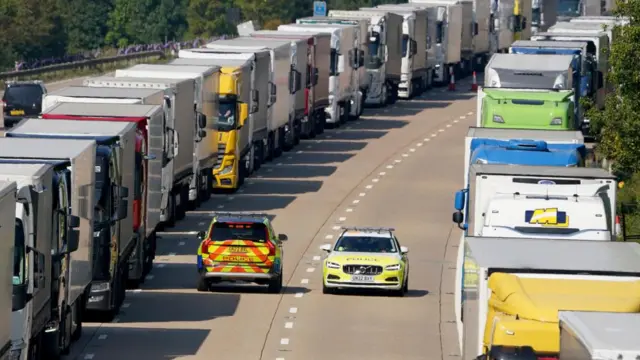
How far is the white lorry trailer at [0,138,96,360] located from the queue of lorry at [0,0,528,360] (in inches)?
1.1

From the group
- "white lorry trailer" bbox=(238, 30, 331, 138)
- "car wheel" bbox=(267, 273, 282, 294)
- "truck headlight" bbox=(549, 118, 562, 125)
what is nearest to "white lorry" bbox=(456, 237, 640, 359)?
"car wheel" bbox=(267, 273, 282, 294)

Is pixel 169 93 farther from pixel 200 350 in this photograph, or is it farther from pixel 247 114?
pixel 200 350

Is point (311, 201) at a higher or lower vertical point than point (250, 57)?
lower

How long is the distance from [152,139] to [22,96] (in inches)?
1093

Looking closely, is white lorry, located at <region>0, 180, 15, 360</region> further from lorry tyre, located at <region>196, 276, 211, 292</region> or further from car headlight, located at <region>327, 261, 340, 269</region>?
car headlight, located at <region>327, 261, 340, 269</region>

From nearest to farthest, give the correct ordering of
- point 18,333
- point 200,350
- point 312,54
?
point 18,333 < point 200,350 < point 312,54

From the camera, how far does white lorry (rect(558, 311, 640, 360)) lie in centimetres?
1358

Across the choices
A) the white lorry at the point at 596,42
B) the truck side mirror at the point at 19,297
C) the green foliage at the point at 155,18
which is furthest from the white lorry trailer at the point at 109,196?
the green foliage at the point at 155,18

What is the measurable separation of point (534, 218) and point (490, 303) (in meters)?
7.08

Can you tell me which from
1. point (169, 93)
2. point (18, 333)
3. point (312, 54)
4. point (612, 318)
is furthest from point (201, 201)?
point (612, 318)

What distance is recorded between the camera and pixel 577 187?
27156 mm

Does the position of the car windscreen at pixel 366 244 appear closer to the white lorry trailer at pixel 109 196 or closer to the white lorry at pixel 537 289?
the white lorry trailer at pixel 109 196

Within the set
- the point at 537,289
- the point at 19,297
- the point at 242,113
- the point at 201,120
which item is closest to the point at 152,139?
the point at 201,120

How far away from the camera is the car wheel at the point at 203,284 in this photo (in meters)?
34.2
